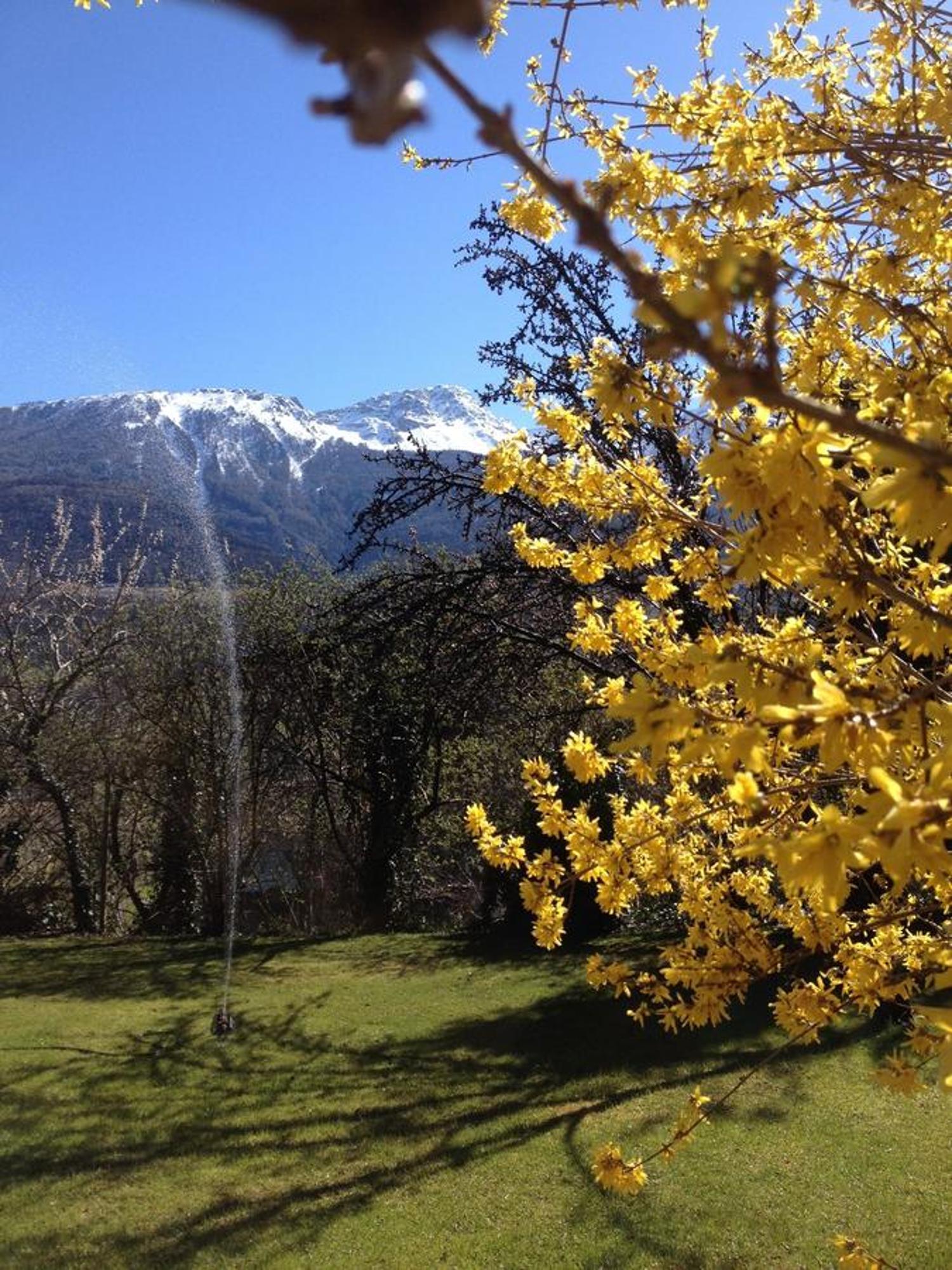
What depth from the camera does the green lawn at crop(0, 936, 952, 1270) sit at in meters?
4.78

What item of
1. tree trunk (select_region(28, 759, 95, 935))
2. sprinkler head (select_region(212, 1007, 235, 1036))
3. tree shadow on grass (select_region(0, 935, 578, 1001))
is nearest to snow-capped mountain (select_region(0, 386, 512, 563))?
tree trunk (select_region(28, 759, 95, 935))

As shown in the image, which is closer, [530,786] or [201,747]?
[530,786]

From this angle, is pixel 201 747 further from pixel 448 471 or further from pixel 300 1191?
pixel 300 1191

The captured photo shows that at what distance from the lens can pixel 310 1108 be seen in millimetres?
6527

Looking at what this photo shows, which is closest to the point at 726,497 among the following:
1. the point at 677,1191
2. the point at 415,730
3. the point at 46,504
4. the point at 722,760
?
the point at 722,760

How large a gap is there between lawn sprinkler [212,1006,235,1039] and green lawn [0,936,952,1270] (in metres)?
0.14

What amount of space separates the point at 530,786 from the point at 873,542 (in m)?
1.37

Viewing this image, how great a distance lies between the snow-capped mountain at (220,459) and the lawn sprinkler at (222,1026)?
2366 cm

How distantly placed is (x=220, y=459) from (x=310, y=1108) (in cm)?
13504

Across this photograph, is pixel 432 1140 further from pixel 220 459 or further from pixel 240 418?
pixel 240 418

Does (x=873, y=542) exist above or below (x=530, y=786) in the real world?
above

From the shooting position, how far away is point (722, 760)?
1301 millimetres

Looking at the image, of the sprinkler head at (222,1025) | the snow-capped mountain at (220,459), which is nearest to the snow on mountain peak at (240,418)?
the snow-capped mountain at (220,459)

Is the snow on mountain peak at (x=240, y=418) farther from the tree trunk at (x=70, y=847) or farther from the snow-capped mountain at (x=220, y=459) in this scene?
Result: the tree trunk at (x=70, y=847)
